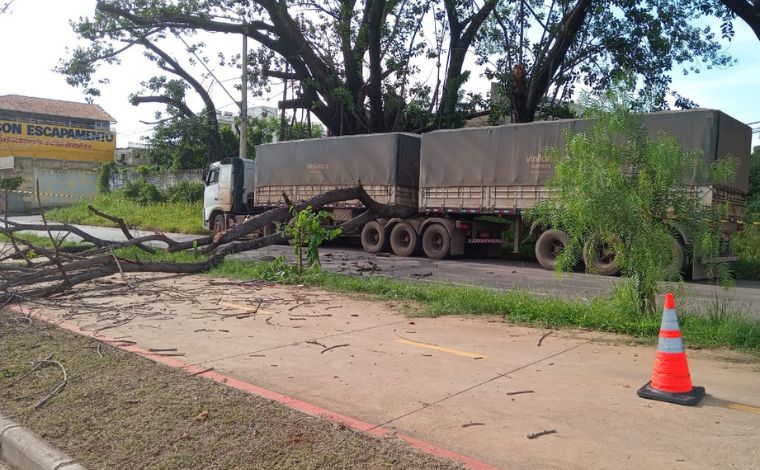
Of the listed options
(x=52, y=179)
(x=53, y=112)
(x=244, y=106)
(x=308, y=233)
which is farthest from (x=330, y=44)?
(x=53, y=112)

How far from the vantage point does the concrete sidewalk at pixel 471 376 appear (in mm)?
3900

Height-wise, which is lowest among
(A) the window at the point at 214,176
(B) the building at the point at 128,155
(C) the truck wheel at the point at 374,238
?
(C) the truck wheel at the point at 374,238

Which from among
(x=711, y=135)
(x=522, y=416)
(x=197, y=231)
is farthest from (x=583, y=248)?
(x=197, y=231)

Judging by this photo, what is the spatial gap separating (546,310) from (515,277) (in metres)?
5.43

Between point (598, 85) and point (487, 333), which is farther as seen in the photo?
point (598, 85)

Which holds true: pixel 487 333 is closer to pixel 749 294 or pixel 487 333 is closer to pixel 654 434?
pixel 654 434

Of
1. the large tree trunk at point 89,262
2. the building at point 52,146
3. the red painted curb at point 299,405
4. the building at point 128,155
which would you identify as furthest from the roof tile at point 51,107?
the red painted curb at point 299,405

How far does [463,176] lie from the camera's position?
1667 cm

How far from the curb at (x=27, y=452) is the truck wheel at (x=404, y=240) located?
13862 millimetres

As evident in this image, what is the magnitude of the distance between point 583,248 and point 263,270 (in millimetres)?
6396

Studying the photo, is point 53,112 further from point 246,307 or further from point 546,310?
point 546,310

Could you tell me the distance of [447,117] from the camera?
24.9m

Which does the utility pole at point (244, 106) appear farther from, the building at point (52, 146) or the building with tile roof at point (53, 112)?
the building with tile roof at point (53, 112)

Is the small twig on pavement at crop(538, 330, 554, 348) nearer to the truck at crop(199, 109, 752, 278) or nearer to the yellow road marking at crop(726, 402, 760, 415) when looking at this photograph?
the yellow road marking at crop(726, 402, 760, 415)
